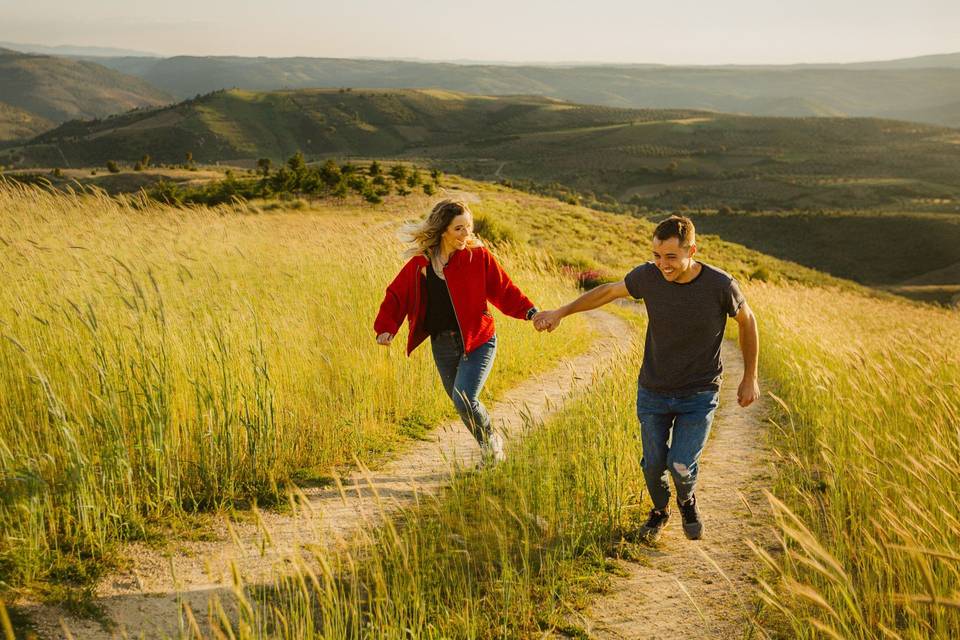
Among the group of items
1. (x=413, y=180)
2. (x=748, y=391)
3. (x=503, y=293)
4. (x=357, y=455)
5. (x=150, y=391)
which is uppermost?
(x=413, y=180)

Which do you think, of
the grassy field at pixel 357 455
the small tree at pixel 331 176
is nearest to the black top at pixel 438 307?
the grassy field at pixel 357 455

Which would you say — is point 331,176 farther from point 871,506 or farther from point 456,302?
point 871,506

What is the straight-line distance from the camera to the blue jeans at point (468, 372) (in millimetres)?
5457

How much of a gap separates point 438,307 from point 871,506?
3179 mm

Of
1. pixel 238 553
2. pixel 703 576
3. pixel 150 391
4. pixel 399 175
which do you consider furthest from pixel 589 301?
pixel 399 175

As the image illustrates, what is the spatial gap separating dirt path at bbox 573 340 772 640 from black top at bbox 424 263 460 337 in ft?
7.14

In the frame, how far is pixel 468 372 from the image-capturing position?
547 cm

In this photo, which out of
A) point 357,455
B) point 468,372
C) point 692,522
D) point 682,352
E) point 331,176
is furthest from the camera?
point 331,176

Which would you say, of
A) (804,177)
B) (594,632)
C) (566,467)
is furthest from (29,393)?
(804,177)

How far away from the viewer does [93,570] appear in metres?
3.98

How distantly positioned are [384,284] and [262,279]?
1575mm

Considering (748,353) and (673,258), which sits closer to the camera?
(673,258)

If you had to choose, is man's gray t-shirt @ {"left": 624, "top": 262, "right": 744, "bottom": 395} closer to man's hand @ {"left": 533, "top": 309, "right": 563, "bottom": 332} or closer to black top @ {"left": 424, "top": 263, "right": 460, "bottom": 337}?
man's hand @ {"left": 533, "top": 309, "right": 563, "bottom": 332}

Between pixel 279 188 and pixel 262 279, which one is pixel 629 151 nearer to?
pixel 279 188
